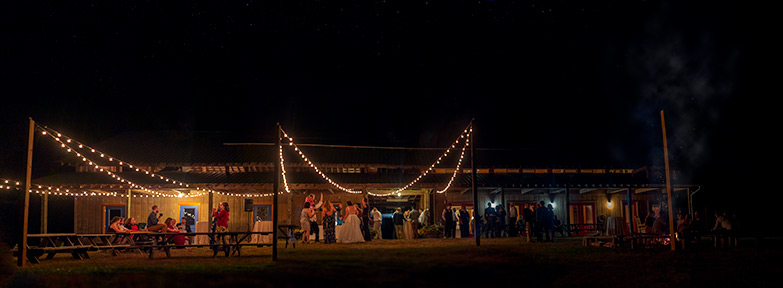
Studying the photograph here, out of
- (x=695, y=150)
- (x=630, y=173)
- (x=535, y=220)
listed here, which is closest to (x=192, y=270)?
(x=535, y=220)

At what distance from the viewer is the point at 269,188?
78.7ft

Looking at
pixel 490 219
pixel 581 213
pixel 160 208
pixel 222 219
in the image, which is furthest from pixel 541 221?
pixel 160 208

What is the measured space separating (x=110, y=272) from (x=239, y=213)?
14938mm

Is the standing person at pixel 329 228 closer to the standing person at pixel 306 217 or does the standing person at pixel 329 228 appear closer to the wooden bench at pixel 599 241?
the standing person at pixel 306 217

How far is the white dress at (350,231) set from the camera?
1914 centimetres

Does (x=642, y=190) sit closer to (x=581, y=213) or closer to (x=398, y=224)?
(x=581, y=213)

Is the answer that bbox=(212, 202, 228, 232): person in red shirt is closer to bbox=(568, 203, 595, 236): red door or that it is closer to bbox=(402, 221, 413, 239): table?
bbox=(402, 221, 413, 239): table

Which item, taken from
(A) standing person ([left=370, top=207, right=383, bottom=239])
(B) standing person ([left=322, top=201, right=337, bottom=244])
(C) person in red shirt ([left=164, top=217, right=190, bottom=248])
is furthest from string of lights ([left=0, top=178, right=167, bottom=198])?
(A) standing person ([left=370, top=207, right=383, bottom=239])

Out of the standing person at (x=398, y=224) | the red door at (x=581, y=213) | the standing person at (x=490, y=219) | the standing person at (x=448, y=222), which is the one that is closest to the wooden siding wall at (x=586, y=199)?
the red door at (x=581, y=213)

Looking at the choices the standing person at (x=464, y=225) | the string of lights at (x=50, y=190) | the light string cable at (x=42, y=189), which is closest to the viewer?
the light string cable at (x=42, y=189)

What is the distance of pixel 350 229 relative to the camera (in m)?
19.2

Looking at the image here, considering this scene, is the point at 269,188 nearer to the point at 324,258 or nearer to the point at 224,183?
the point at 224,183

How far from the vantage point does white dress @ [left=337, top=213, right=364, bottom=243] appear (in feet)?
62.8

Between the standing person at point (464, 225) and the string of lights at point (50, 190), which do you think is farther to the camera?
the standing person at point (464, 225)
